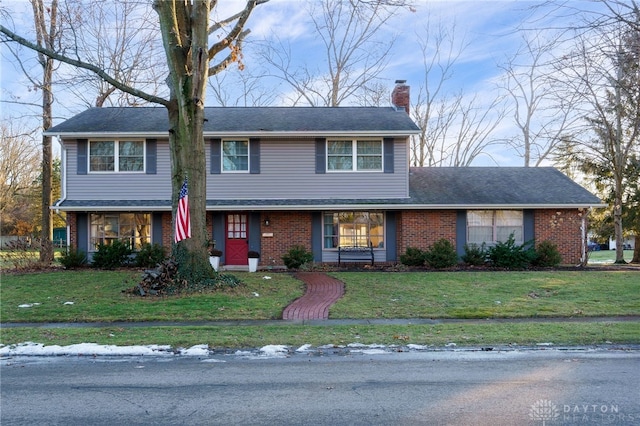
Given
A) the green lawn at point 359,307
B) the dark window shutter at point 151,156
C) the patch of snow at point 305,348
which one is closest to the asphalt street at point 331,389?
the patch of snow at point 305,348

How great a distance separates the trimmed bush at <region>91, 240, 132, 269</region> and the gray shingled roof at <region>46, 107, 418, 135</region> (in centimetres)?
452

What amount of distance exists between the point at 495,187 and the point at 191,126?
13425 mm

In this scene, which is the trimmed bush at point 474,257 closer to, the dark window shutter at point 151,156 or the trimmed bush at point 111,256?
the dark window shutter at point 151,156

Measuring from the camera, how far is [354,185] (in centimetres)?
1841

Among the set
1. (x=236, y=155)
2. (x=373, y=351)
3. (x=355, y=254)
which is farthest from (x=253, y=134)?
(x=373, y=351)

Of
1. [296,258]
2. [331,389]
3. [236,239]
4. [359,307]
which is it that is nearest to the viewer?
[331,389]

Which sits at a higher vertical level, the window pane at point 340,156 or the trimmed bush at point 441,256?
the window pane at point 340,156

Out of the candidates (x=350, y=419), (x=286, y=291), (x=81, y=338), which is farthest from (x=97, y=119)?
(x=350, y=419)

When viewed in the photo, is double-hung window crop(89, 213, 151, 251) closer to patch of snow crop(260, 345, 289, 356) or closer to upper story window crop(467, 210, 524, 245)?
patch of snow crop(260, 345, 289, 356)

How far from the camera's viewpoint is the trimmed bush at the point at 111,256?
664 inches

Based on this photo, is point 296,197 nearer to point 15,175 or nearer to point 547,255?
point 547,255

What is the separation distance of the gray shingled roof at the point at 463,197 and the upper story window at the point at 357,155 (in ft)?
4.81

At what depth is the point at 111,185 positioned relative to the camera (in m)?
18.4

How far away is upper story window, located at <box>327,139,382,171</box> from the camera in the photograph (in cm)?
1856
